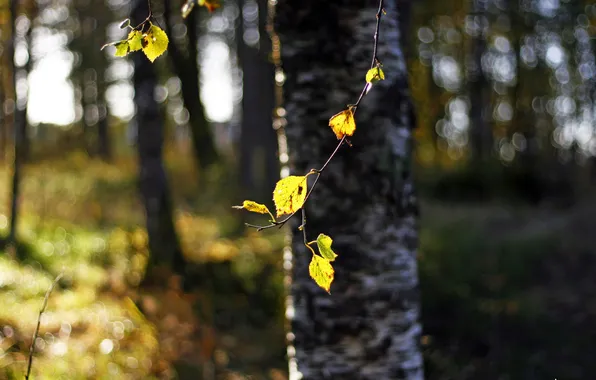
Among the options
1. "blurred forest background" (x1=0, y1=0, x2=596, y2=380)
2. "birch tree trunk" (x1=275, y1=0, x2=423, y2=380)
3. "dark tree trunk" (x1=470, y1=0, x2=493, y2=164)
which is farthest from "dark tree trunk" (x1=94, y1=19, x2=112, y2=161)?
"birch tree trunk" (x1=275, y1=0, x2=423, y2=380)

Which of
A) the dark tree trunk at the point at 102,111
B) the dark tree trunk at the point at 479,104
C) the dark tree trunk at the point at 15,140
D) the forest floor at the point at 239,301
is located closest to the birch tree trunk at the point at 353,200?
the forest floor at the point at 239,301

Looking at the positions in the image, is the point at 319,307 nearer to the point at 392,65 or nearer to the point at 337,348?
the point at 337,348

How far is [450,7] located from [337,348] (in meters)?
13.7

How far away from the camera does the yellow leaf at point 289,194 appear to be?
1.51m

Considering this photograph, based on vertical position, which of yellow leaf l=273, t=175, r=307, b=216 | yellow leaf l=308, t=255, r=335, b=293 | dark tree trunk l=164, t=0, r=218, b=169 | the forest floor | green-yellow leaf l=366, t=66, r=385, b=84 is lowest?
the forest floor

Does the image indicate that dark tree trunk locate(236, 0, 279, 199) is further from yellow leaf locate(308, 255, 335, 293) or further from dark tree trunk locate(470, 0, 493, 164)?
yellow leaf locate(308, 255, 335, 293)

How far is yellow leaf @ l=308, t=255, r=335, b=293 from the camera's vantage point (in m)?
1.54

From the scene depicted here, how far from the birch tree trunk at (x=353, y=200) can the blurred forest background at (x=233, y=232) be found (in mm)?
212

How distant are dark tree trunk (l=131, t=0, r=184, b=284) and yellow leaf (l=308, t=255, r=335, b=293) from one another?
6.18 m

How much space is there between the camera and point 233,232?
10.7 meters

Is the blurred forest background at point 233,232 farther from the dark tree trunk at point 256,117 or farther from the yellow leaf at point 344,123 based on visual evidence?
the yellow leaf at point 344,123

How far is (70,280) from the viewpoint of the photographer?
7.32 metres

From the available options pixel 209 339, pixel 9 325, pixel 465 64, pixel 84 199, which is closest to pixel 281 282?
pixel 209 339

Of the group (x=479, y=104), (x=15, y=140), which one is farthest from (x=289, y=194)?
(x=479, y=104)
